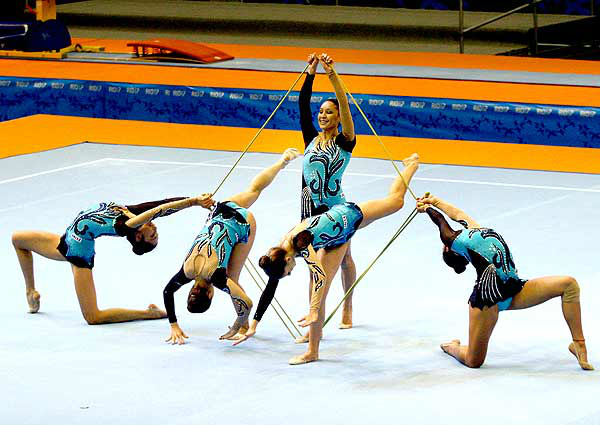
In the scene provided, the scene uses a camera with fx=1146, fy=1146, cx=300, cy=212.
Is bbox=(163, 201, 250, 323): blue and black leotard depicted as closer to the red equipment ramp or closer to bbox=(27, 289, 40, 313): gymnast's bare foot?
bbox=(27, 289, 40, 313): gymnast's bare foot

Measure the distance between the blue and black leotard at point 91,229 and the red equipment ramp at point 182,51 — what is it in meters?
6.15

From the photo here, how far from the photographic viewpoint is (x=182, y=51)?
11688 millimetres

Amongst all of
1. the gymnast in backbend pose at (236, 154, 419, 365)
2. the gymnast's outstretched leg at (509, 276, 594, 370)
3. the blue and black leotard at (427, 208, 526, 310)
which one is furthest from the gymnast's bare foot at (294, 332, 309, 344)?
the gymnast's outstretched leg at (509, 276, 594, 370)

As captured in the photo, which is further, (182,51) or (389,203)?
(182,51)

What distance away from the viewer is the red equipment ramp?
11648mm

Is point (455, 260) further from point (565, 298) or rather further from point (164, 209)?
point (164, 209)

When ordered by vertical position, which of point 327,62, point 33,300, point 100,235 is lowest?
point 33,300

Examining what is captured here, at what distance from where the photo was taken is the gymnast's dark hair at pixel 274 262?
489 cm

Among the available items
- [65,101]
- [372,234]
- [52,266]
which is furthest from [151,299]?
[65,101]

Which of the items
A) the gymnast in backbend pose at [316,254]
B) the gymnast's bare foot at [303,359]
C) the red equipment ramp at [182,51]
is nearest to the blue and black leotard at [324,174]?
the gymnast in backbend pose at [316,254]

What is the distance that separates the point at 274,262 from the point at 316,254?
0.31 metres

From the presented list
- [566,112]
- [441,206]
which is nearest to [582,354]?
[441,206]

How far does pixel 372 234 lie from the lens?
23.4 ft

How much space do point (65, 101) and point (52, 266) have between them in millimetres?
4801
